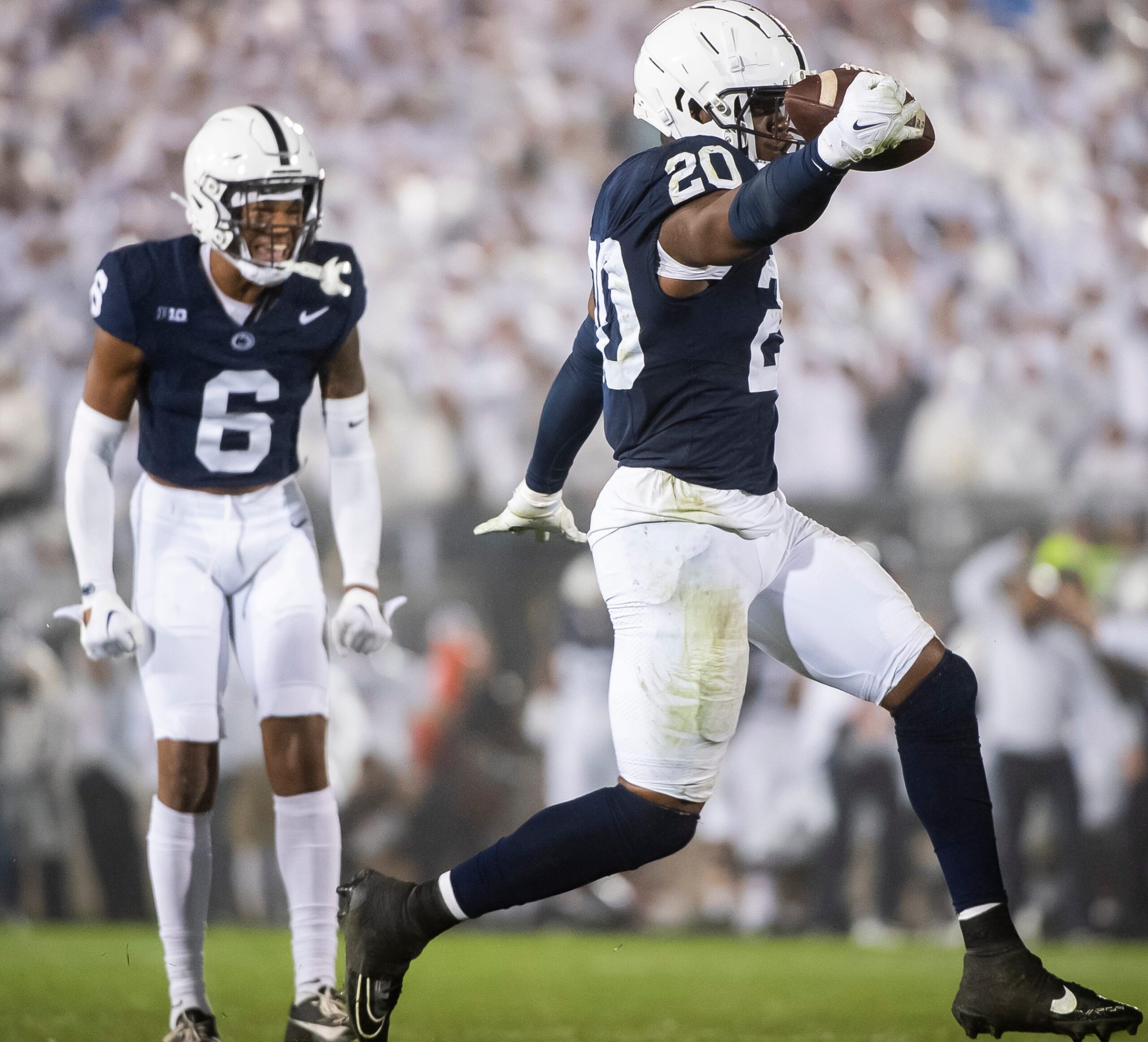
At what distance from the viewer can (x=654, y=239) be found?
6.29 ft

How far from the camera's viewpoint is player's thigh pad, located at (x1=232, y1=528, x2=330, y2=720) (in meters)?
2.41

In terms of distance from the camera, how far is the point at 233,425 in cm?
249

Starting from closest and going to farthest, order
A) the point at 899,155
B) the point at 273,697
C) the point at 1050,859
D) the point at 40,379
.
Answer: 1. the point at 899,155
2. the point at 273,697
3. the point at 1050,859
4. the point at 40,379

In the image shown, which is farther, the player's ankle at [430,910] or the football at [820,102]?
the player's ankle at [430,910]

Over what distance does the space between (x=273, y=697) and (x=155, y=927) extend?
2.21 m

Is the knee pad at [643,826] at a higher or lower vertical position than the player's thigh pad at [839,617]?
lower

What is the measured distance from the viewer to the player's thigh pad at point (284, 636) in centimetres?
241

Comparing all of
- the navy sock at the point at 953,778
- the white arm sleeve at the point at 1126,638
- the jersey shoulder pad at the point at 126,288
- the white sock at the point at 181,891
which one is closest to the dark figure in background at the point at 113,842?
the white sock at the point at 181,891

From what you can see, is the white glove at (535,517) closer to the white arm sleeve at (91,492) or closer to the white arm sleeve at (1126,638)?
the white arm sleeve at (91,492)

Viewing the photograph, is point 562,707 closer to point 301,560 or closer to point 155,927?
point 155,927

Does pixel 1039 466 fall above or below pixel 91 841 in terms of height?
above

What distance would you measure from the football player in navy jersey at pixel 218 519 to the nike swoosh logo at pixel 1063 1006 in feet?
3.91

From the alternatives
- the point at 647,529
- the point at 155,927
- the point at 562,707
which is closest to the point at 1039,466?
the point at 562,707

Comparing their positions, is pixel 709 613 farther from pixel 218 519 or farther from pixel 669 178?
pixel 218 519
